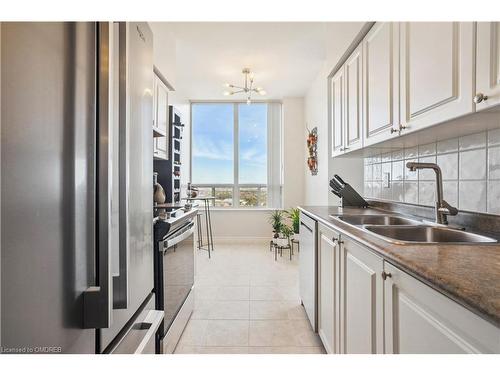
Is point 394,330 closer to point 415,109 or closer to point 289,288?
point 415,109

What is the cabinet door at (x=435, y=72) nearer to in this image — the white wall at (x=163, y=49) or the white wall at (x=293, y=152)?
the white wall at (x=163, y=49)

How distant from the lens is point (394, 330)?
833mm

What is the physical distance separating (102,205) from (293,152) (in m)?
4.47

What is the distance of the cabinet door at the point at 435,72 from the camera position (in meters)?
0.95

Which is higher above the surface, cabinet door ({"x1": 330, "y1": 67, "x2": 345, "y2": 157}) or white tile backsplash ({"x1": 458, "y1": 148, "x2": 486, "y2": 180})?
cabinet door ({"x1": 330, "y1": 67, "x2": 345, "y2": 157})

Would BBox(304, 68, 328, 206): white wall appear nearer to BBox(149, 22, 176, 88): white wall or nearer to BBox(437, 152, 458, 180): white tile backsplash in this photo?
BBox(437, 152, 458, 180): white tile backsplash

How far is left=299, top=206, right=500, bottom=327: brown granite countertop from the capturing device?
524 millimetres

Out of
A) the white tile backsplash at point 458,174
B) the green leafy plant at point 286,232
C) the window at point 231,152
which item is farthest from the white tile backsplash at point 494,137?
the window at point 231,152

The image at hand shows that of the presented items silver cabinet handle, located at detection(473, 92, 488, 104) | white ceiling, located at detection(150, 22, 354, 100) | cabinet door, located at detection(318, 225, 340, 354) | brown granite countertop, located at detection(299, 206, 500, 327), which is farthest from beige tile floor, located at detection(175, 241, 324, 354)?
white ceiling, located at detection(150, 22, 354, 100)

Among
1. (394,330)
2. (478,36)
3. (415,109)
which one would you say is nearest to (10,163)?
(394,330)

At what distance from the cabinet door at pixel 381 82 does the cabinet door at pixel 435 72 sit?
0.08 m

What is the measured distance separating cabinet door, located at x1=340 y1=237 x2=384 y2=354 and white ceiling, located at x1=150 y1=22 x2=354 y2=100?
2.52 meters

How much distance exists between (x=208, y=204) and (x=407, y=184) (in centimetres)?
376

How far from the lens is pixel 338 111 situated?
2.34m
